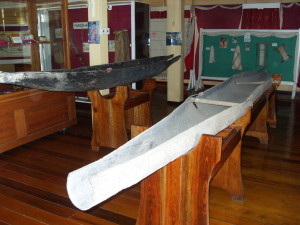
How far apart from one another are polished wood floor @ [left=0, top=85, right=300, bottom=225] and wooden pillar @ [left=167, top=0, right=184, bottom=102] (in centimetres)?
236

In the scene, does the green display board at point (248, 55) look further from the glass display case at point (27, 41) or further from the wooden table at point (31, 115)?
the wooden table at point (31, 115)

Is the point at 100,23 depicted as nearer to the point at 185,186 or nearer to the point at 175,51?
the point at 175,51

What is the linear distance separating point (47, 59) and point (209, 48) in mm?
4799

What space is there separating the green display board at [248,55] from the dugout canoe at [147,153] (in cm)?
527

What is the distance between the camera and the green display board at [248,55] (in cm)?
735

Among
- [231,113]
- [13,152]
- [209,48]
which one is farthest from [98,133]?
[209,48]

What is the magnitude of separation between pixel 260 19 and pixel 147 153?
24.7 ft

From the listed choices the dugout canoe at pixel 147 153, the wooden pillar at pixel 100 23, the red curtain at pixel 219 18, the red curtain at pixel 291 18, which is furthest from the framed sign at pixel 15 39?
the red curtain at pixel 291 18

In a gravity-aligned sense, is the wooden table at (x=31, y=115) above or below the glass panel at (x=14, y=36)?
below

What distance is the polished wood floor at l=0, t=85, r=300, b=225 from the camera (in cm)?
249

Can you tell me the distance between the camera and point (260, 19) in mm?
7977

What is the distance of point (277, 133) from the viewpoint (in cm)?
454

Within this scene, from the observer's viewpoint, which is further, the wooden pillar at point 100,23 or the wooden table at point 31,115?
the wooden pillar at point 100,23

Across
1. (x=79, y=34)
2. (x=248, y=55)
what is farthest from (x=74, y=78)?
(x=248, y=55)
